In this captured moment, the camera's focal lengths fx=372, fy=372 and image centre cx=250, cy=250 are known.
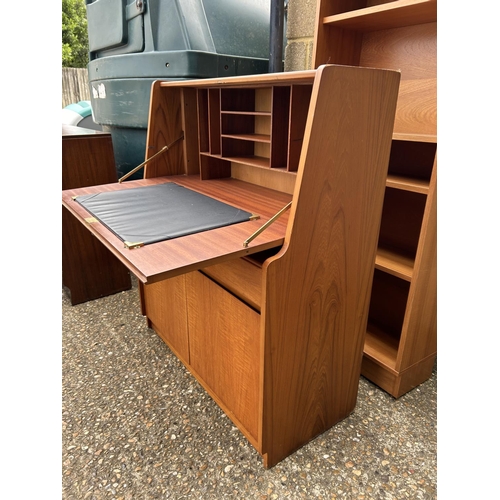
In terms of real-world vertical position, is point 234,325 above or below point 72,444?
above

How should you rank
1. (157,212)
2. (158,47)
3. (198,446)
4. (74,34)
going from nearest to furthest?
1. (157,212)
2. (198,446)
3. (158,47)
4. (74,34)

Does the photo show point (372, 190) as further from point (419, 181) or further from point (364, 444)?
point (364, 444)

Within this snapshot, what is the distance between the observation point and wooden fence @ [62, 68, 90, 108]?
25.4ft

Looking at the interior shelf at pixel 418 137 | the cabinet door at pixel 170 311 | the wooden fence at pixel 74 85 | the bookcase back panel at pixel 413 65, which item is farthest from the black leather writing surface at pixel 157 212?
the wooden fence at pixel 74 85

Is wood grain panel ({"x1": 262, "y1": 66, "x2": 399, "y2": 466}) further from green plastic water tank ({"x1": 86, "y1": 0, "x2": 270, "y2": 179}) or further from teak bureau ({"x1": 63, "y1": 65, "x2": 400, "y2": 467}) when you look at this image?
green plastic water tank ({"x1": 86, "y1": 0, "x2": 270, "y2": 179})

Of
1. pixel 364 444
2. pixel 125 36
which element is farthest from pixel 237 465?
pixel 125 36

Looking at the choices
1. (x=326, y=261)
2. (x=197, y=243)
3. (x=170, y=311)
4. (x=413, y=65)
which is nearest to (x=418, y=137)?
(x=413, y=65)

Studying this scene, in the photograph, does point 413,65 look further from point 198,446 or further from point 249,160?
point 198,446

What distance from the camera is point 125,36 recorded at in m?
2.54

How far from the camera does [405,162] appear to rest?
1.80 metres

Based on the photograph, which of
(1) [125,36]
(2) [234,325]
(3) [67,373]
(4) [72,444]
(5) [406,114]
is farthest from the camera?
(1) [125,36]

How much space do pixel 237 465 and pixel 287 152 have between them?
3.96 feet

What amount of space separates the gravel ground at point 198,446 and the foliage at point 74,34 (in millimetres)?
9506

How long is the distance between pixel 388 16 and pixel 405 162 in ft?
2.10
